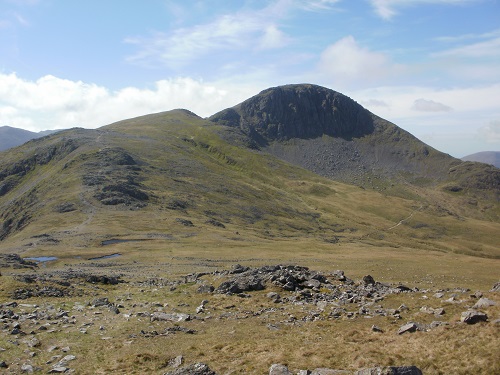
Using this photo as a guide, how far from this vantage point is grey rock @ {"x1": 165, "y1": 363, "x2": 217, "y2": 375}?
69.5 feet

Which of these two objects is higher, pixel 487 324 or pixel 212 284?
pixel 487 324

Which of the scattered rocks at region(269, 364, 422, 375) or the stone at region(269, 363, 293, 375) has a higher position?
the scattered rocks at region(269, 364, 422, 375)

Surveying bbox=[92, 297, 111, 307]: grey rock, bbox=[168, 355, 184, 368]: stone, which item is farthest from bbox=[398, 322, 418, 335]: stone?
bbox=[92, 297, 111, 307]: grey rock

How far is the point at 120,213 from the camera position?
13462cm

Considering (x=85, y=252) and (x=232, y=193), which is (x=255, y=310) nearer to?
(x=85, y=252)

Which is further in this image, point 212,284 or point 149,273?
point 149,273

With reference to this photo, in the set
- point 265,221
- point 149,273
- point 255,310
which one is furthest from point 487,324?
point 265,221

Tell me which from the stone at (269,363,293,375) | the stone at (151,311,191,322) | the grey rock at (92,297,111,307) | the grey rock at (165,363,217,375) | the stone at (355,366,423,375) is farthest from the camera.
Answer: the grey rock at (92,297,111,307)

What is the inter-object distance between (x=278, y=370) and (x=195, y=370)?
441 cm

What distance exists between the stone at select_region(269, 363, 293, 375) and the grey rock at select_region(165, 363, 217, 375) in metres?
3.07

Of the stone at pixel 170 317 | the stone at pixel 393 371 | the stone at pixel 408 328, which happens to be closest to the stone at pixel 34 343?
Answer: the stone at pixel 170 317

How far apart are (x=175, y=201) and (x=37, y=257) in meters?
77.7

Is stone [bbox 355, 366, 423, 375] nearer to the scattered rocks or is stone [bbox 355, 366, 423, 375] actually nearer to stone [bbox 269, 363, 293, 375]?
the scattered rocks

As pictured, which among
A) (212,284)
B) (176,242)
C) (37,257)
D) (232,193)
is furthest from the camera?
(232,193)
